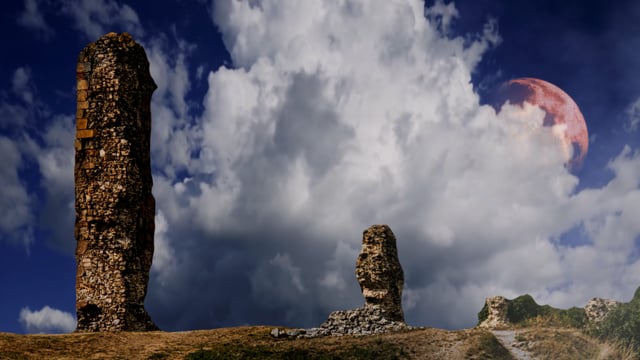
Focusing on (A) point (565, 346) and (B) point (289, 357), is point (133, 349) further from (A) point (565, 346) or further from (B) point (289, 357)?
(A) point (565, 346)

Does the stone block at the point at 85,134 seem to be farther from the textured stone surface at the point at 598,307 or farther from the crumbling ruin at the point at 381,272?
the textured stone surface at the point at 598,307

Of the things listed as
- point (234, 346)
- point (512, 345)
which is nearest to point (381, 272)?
point (512, 345)

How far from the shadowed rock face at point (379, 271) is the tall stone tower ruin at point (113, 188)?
11.5 metres

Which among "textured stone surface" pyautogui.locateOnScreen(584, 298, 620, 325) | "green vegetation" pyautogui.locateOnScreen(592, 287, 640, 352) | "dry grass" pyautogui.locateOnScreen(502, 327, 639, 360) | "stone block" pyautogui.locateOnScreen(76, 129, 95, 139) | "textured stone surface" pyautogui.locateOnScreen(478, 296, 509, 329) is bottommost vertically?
"dry grass" pyautogui.locateOnScreen(502, 327, 639, 360)

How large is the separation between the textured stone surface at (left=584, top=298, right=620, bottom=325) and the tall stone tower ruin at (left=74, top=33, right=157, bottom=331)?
2121 cm

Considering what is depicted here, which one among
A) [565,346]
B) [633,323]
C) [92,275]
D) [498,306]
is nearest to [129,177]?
[92,275]

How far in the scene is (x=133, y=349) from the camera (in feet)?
67.7

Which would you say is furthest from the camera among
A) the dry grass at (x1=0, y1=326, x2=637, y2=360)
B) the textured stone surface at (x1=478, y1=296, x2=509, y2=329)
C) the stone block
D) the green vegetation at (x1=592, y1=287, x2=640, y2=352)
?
the textured stone surface at (x1=478, y1=296, x2=509, y2=329)

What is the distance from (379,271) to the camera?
33.0 m

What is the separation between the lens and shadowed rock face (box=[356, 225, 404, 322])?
33000 millimetres

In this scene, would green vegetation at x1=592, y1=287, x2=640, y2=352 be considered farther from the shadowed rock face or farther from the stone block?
the stone block

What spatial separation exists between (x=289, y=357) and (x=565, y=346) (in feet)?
36.7

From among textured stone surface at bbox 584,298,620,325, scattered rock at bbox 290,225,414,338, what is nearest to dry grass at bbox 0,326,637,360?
textured stone surface at bbox 584,298,620,325

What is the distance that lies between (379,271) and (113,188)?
14.2 m
